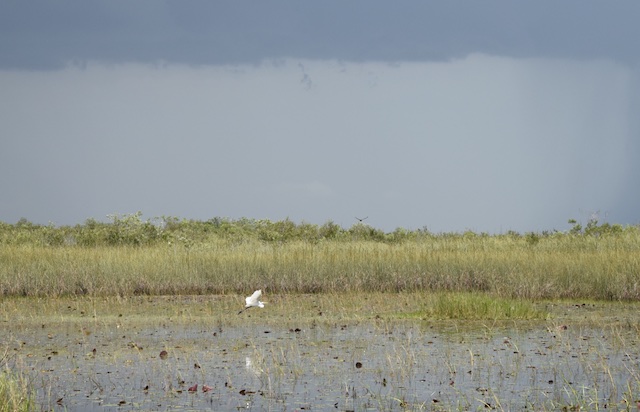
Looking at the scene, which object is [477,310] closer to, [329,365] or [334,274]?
[329,365]

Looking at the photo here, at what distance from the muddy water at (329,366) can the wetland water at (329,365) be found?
0.8 inches

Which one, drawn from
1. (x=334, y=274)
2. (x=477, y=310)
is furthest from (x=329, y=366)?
(x=334, y=274)

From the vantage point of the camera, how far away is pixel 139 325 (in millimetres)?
15852

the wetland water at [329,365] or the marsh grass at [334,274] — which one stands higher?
the marsh grass at [334,274]

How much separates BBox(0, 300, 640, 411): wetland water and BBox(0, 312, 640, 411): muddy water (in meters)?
0.02

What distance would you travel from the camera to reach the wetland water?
945 cm

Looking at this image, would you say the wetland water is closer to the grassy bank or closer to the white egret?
the white egret

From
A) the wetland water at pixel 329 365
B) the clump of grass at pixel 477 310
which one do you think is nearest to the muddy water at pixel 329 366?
the wetland water at pixel 329 365

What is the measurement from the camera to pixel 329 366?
11.3 metres

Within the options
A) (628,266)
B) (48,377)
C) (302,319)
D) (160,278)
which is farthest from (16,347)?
(628,266)

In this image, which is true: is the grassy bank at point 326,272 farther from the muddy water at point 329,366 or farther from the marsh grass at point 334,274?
the muddy water at point 329,366

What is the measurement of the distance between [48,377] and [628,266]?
1512 cm

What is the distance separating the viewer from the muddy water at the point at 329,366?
945 cm

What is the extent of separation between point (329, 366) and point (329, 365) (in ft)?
0.26
